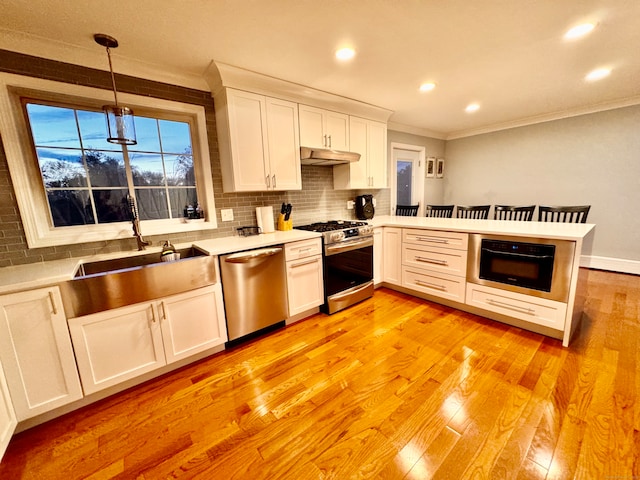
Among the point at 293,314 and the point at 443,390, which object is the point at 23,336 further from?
the point at 443,390

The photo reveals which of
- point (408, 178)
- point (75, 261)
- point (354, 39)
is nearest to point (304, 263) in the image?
point (75, 261)

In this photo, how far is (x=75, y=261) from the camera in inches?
72.5

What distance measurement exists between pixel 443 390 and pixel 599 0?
253 centimetres

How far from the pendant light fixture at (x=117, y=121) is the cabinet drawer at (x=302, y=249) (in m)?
1.44

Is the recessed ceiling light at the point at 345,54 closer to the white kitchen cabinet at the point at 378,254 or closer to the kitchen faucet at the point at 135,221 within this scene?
the white kitchen cabinet at the point at 378,254

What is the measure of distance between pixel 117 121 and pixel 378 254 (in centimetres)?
282

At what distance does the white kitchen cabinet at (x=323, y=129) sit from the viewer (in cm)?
274

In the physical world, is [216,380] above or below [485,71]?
below

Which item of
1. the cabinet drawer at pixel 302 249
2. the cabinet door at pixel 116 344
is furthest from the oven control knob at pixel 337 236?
the cabinet door at pixel 116 344

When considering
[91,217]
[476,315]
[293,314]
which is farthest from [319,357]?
[91,217]

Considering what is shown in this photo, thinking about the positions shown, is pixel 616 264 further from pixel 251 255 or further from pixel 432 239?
pixel 251 255

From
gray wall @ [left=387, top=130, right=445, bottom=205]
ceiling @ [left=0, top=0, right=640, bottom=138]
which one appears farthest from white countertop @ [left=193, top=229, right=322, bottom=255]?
gray wall @ [left=387, top=130, right=445, bottom=205]

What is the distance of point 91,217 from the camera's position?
81.4 inches

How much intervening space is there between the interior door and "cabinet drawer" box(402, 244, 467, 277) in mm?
1454
